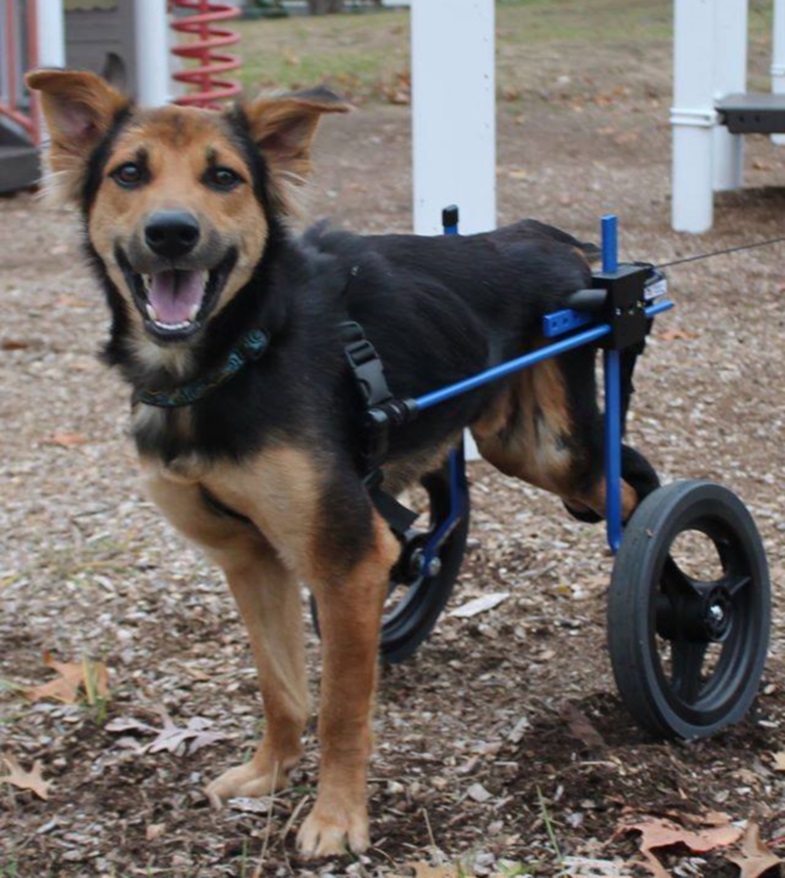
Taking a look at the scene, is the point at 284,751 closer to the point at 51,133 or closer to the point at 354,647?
the point at 354,647

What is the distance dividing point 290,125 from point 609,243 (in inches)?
41.5

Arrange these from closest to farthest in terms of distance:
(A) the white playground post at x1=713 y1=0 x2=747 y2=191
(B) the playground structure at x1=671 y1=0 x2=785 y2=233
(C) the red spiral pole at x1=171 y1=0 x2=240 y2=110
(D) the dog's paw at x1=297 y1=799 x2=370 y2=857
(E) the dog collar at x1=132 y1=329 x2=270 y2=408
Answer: (E) the dog collar at x1=132 y1=329 x2=270 y2=408 < (D) the dog's paw at x1=297 y1=799 x2=370 y2=857 < (B) the playground structure at x1=671 y1=0 x2=785 y2=233 < (A) the white playground post at x1=713 y1=0 x2=747 y2=191 < (C) the red spiral pole at x1=171 y1=0 x2=240 y2=110

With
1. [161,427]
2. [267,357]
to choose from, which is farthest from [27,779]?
[267,357]

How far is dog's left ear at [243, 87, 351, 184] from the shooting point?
3.79 metres

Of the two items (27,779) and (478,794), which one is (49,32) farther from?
(478,794)

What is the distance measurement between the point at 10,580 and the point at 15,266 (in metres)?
4.52

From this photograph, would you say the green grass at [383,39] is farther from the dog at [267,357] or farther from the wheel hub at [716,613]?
the dog at [267,357]

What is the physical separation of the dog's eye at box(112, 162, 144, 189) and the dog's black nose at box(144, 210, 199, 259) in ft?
0.74

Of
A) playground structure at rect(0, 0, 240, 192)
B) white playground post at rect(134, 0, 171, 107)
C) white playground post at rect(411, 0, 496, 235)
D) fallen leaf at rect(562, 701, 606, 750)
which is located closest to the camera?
fallen leaf at rect(562, 701, 606, 750)

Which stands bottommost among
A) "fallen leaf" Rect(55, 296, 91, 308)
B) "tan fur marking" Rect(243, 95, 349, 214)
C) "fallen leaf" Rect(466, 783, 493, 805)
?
"fallen leaf" Rect(466, 783, 493, 805)

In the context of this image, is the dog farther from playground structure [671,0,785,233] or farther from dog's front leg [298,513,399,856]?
playground structure [671,0,785,233]

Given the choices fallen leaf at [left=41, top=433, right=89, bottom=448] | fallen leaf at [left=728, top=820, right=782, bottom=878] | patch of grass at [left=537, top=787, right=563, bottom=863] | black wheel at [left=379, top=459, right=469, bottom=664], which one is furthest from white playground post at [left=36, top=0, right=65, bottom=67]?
fallen leaf at [left=728, top=820, right=782, bottom=878]

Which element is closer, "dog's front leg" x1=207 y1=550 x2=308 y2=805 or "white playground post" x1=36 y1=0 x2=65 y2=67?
"dog's front leg" x1=207 y1=550 x2=308 y2=805

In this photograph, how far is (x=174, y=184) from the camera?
12.0 feet
